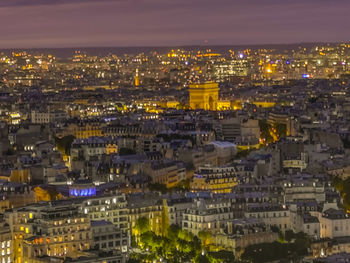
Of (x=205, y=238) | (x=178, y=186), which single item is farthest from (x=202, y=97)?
(x=205, y=238)

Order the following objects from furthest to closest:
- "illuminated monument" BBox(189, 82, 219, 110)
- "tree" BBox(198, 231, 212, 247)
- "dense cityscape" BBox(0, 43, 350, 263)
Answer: "illuminated monument" BBox(189, 82, 219, 110)
"tree" BBox(198, 231, 212, 247)
"dense cityscape" BBox(0, 43, 350, 263)

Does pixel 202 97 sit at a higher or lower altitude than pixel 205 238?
lower

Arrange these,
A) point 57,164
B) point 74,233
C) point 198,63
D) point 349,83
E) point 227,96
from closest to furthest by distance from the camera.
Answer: point 74,233
point 57,164
point 227,96
point 349,83
point 198,63

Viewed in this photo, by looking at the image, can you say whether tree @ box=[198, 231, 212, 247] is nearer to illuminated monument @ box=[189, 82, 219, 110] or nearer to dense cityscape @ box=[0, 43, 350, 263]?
dense cityscape @ box=[0, 43, 350, 263]

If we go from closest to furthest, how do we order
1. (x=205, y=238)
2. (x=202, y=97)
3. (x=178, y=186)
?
(x=205, y=238) < (x=178, y=186) < (x=202, y=97)

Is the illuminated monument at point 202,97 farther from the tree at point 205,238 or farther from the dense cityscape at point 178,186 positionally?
the tree at point 205,238

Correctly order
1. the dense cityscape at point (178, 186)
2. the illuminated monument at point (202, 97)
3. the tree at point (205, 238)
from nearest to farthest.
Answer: the dense cityscape at point (178, 186) < the tree at point (205, 238) < the illuminated monument at point (202, 97)

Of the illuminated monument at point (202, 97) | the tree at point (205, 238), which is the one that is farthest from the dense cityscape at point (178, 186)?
the illuminated monument at point (202, 97)

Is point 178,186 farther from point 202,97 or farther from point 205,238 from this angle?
point 202,97

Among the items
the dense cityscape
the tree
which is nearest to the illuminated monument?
the dense cityscape

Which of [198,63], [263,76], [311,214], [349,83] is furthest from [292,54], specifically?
[311,214]

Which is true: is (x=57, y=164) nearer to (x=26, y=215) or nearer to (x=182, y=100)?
(x=26, y=215)
